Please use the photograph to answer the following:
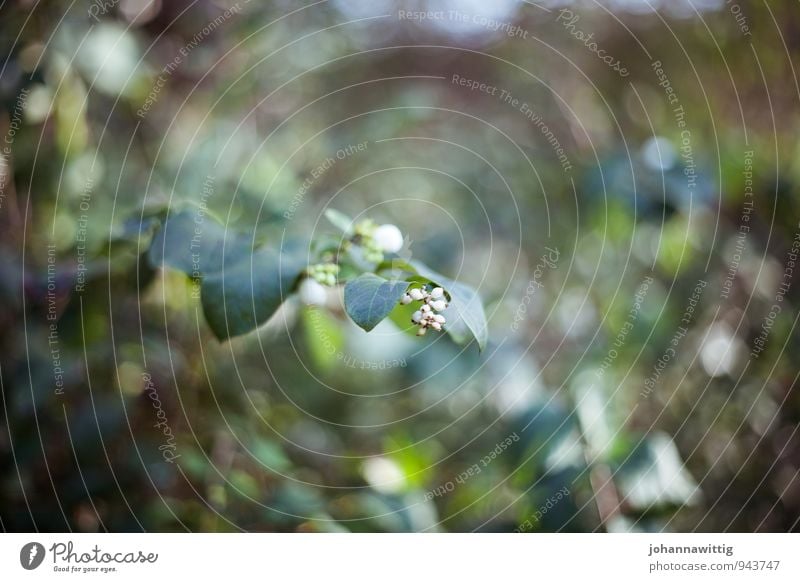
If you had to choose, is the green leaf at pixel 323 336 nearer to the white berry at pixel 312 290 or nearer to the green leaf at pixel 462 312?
the white berry at pixel 312 290

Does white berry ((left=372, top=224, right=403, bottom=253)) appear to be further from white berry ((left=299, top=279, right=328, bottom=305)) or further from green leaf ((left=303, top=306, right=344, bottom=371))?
green leaf ((left=303, top=306, right=344, bottom=371))

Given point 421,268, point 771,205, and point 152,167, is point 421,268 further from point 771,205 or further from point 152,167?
point 771,205

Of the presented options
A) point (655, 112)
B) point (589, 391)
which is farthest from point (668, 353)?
point (655, 112)

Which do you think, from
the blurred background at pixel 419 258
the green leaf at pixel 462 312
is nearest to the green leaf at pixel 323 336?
the blurred background at pixel 419 258

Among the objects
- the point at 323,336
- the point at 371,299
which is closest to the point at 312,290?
the point at 371,299

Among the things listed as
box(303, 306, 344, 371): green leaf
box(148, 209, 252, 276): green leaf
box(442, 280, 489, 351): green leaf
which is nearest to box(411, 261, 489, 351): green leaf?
box(442, 280, 489, 351): green leaf
